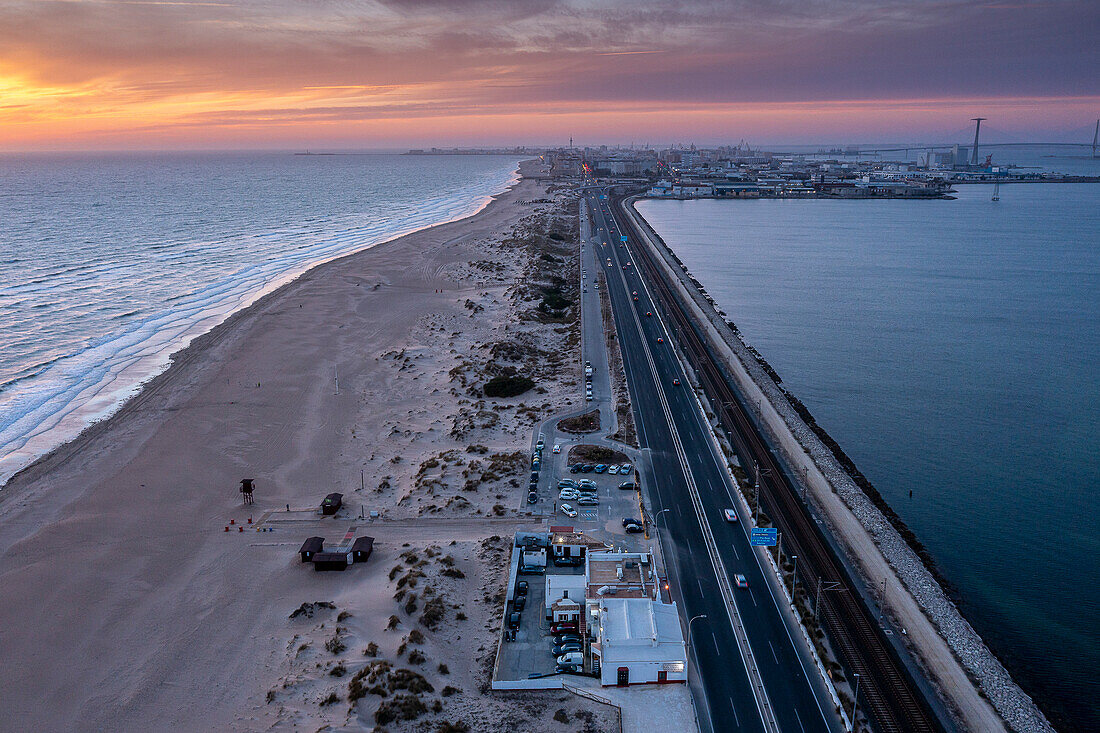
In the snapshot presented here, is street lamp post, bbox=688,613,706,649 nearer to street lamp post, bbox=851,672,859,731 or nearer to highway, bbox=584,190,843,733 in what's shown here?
highway, bbox=584,190,843,733

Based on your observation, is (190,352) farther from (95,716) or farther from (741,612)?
(741,612)

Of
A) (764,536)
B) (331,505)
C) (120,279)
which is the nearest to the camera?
(764,536)

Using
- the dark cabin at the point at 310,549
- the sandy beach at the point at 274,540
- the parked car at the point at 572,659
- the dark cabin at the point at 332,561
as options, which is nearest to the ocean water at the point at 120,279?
the sandy beach at the point at 274,540

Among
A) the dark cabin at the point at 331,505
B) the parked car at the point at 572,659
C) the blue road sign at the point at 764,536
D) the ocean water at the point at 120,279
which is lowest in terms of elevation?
the parked car at the point at 572,659

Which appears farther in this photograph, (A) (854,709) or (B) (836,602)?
(B) (836,602)

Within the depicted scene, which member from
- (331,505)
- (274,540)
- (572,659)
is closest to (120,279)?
(331,505)

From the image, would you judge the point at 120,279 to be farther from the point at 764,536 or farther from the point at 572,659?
A: the point at 764,536

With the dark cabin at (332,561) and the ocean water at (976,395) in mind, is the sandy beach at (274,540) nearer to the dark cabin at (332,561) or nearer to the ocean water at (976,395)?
the dark cabin at (332,561)

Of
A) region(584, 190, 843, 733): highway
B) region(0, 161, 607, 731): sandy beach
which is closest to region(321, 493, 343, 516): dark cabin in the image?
region(0, 161, 607, 731): sandy beach
